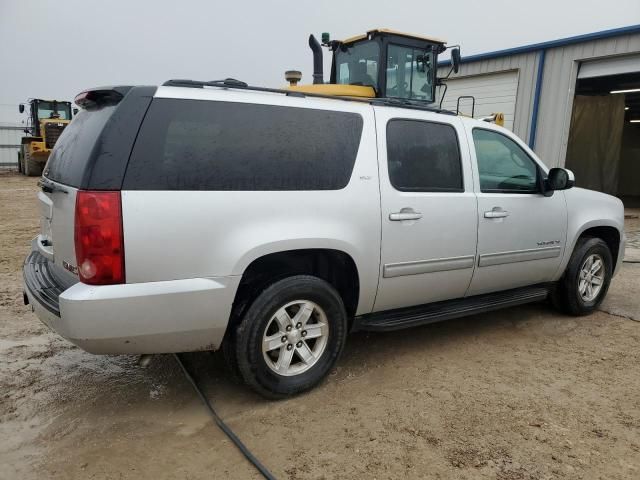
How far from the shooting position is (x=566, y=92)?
12.3 metres

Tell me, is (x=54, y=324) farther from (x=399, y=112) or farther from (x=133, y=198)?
(x=399, y=112)

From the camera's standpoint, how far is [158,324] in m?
2.66

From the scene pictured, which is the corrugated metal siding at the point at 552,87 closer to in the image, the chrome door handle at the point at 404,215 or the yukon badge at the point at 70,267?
the chrome door handle at the point at 404,215

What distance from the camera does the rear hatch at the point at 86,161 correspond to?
254 centimetres

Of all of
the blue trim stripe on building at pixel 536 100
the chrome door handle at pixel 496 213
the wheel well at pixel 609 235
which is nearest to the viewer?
the chrome door handle at pixel 496 213

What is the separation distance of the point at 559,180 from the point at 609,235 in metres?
1.28

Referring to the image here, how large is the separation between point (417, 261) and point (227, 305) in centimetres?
142

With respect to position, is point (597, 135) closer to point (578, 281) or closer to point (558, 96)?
point (558, 96)

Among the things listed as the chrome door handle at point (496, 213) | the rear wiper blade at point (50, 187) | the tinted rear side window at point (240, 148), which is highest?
the tinted rear side window at point (240, 148)

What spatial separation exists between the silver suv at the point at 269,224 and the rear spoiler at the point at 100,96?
0.03 ft

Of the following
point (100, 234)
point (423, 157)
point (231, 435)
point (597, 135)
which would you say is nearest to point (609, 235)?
point (423, 157)

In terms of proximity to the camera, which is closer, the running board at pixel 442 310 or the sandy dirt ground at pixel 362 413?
the sandy dirt ground at pixel 362 413

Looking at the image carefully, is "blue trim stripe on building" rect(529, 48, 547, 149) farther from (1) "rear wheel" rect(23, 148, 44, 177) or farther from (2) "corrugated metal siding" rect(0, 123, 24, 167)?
(2) "corrugated metal siding" rect(0, 123, 24, 167)

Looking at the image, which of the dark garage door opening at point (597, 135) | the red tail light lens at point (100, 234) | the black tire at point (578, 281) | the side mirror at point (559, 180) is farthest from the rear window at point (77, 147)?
the dark garage door opening at point (597, 135)
